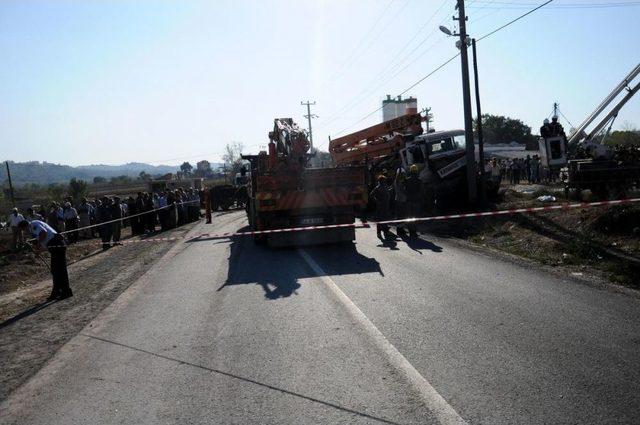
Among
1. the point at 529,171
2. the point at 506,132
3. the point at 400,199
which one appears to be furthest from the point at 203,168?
the point at 400,199

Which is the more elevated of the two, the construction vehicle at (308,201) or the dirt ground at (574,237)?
the construction vehicle at (308,201)

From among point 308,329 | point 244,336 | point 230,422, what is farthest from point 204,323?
point 230,422

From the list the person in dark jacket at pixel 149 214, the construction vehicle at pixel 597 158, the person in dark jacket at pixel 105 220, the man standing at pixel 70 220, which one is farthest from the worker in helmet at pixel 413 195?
the man standing at pixel 70 220

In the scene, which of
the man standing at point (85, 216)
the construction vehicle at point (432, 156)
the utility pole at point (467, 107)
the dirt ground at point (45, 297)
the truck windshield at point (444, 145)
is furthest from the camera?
the man standing at point (85, 216)

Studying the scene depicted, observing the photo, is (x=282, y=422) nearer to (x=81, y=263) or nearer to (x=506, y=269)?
(x=506, y=269)

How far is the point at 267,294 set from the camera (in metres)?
9.09

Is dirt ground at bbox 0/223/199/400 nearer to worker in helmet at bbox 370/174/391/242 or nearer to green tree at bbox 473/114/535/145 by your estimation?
worker in helmet at bbox 370/174/391/242

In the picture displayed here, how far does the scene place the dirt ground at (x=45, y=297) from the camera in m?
6.73

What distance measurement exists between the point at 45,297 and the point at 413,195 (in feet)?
31.7

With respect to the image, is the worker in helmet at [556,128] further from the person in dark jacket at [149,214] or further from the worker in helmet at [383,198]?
the person in dark jacket at [149,214]

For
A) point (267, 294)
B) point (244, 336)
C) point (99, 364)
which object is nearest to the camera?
point (99, 364)

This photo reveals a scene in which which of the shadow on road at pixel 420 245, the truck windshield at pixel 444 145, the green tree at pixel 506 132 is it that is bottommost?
the shadow on road at pixel 420 245

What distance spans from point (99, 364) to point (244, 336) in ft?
5.19

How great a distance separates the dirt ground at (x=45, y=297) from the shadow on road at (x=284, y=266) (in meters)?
2.20
